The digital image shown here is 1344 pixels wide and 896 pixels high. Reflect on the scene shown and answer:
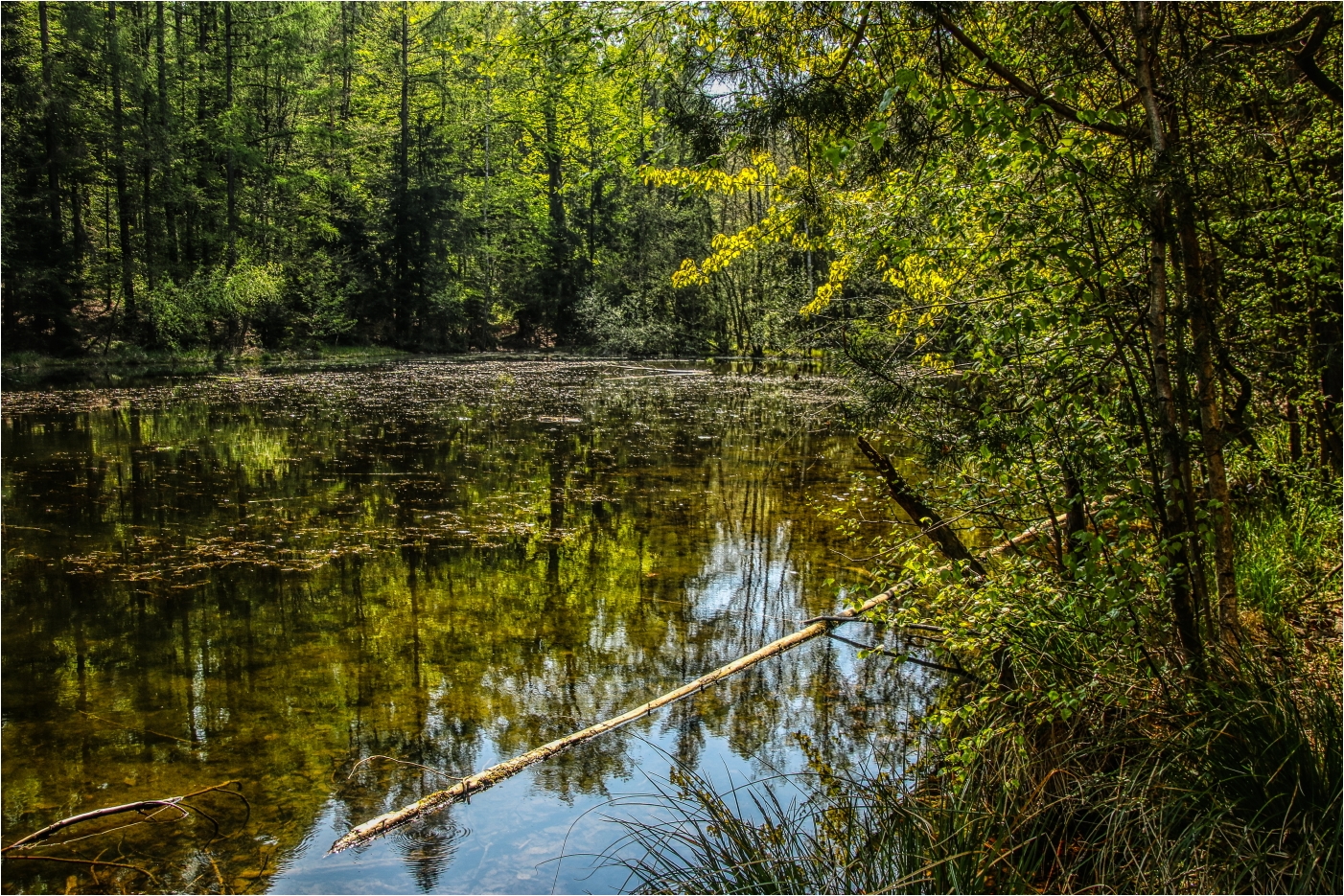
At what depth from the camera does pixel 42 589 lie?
6055mm

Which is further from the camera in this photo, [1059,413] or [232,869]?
[232,869]

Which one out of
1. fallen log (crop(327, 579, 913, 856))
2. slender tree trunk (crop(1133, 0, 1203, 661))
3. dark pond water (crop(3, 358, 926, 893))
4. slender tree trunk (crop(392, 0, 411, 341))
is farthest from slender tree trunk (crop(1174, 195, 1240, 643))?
slender tree trunk (crop(392, 0, 411, 341))

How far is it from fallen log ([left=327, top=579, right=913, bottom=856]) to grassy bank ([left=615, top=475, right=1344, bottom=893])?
672mm

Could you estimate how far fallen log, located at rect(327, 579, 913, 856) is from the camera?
3.37 m

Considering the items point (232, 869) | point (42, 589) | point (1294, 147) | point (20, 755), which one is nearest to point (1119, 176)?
point (1294, 147)

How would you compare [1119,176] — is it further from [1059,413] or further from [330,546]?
[330,546]

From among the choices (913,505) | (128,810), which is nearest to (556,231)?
(913,505)

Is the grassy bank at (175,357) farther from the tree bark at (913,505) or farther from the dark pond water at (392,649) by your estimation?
the tree bark at (913,505)

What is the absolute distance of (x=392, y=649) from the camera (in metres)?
5.21

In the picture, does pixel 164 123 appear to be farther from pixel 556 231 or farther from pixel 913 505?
pixel 913 505

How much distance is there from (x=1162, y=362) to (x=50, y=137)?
2788cm

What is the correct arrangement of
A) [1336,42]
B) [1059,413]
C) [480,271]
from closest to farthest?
[1059,413], [1336,42], [480,271]

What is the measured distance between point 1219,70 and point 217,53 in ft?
117

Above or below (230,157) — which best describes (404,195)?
below
